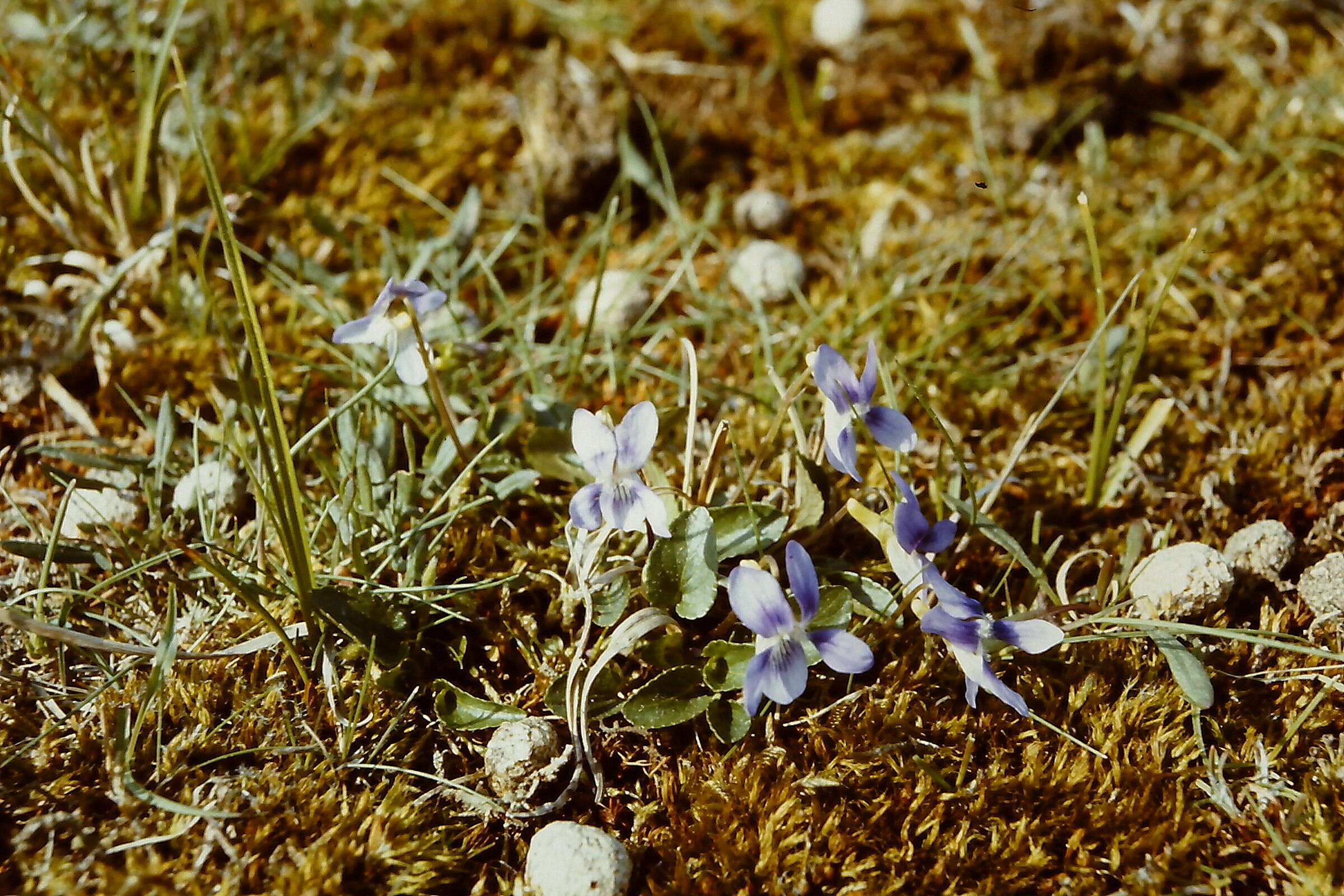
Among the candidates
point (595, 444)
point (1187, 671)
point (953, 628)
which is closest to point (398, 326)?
point (595, 444)

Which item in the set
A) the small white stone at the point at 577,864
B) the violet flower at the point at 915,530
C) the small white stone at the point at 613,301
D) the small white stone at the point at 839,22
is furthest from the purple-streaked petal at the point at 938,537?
the small white stone at the point at 839,22

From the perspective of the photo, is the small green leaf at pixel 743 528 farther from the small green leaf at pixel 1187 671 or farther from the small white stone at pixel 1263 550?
the small white stone at pixel 1263 550

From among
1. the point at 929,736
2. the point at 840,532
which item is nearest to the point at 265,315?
the point at 840,532

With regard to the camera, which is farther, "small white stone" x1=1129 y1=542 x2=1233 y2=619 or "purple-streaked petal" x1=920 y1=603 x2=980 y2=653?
"small white stone" x1=1129 y1=542 x2=1233 y2=619

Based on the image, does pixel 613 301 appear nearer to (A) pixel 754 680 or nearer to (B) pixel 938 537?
(B) pixel 938 537

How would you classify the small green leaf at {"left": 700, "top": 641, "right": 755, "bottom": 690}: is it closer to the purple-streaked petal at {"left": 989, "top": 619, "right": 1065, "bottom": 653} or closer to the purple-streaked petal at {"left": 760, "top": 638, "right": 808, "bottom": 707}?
the purple-streaked petal at {"left": 760, "top": 638, "right": 808, "bottom": 707}

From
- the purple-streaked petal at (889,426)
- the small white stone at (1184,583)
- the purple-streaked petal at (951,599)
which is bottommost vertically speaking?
the small white stone at (1184,583)

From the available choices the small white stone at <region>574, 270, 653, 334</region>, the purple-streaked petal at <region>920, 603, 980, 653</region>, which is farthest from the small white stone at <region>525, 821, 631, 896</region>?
the small white stone at <region>574, 270, 653, 334</region>
